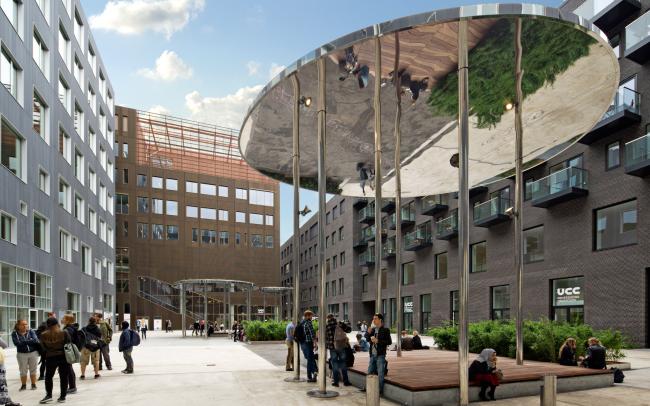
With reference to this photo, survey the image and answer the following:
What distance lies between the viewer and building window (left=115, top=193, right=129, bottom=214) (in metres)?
70.6

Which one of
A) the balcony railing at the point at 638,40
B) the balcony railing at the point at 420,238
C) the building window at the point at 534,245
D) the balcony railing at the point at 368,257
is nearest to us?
the balcony railing at the point at 638,40

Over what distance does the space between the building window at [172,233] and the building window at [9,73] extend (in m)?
46.6

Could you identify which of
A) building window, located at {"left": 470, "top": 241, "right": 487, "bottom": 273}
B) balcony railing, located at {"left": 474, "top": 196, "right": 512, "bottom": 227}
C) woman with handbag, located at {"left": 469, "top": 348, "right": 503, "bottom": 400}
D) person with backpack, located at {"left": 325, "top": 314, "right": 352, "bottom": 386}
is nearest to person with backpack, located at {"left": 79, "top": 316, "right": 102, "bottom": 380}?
person with backpack, located at {"left": 325, "top": 314, "right": 352, "bottom": 386}

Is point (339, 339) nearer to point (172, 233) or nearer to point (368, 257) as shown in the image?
point (368, 257)

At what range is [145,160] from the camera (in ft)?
241

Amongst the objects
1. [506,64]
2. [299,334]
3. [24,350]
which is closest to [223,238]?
[24,350]

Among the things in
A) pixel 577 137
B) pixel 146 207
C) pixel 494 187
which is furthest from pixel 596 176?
pixel 146 207

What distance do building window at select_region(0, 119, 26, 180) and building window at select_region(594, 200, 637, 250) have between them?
97.7ft

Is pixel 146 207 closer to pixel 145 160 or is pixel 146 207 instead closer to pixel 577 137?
pixel 145 160

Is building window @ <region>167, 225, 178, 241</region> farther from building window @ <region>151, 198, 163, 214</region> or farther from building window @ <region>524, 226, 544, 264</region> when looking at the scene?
building window @ <region>524, 226, 544, 264</region>

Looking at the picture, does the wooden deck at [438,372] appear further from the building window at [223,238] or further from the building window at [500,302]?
the building window at [223,238]

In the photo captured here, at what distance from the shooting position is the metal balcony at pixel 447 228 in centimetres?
4293

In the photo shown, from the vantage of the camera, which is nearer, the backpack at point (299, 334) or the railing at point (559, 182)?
the backpack at point (299, 334)

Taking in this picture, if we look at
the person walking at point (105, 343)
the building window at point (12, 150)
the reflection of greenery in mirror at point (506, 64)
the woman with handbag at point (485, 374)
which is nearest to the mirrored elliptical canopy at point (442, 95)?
the reflection of greenery in mirror at point (506, 64)
